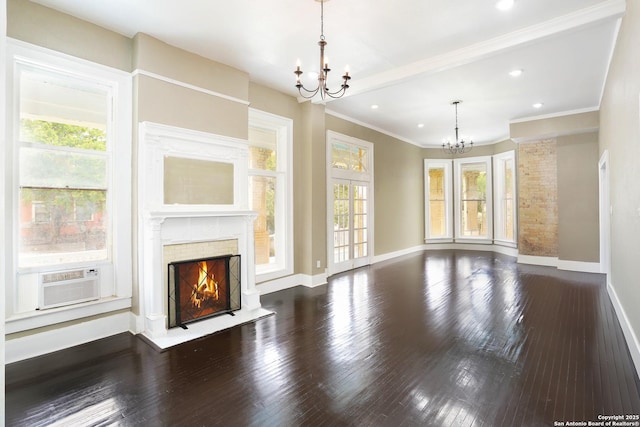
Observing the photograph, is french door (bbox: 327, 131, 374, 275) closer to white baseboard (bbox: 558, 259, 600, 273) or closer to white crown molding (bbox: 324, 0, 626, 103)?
white crown molding (bbox: 324, 0, 626, 103)

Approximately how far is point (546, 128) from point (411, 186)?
3.49 metres

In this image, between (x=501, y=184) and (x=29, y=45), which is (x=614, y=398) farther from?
(x=501, y=184)

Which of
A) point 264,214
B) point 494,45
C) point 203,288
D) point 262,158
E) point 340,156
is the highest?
point 494,45

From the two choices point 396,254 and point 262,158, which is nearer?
point 262,158

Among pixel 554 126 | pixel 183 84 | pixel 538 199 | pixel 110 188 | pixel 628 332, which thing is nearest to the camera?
pixel 628 332

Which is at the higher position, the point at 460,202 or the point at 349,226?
the point at 460,202

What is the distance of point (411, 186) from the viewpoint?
9383 millimetres

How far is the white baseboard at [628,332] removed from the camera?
2.73m

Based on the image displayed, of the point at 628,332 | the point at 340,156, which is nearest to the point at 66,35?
the point at 340,156

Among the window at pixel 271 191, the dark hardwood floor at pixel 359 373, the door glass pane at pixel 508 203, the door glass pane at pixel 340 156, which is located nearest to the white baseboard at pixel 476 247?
the door glass pane at pixel 508 203

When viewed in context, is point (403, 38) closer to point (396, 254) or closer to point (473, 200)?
point (396, 254)

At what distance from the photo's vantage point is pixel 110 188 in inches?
139

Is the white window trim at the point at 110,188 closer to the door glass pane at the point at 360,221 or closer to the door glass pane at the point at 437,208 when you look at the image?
the door glass pane at the point at 360,221

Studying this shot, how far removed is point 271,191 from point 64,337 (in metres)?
3.22
